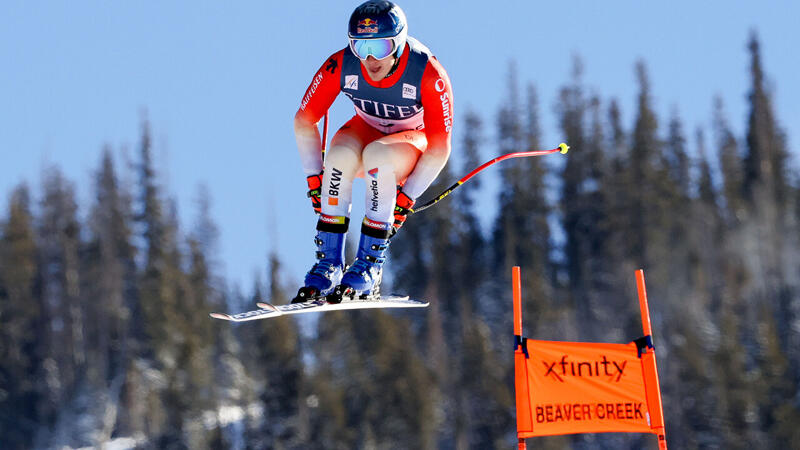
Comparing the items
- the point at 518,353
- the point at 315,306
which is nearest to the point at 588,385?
the point at 518,353

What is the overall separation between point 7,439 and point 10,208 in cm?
1503

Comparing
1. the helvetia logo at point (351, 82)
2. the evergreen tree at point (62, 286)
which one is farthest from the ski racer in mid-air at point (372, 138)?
the evergreen tree at point (62, 286)

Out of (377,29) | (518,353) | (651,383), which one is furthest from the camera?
(651,383)

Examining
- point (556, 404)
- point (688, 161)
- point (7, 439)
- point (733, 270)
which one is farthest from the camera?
point (688, 161)

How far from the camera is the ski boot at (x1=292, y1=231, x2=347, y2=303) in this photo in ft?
39.8

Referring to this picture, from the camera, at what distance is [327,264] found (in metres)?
12.3

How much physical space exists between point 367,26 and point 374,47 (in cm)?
18

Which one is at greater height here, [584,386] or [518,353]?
[518,353]

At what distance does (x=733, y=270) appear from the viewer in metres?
91.2

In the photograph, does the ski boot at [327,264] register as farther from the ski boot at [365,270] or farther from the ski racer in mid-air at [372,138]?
the ski boot at [365,270]

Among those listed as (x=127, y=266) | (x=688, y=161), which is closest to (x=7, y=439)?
(x=127, y=266)

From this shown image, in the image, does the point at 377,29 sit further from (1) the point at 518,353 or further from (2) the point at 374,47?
(1) the point at 518,353

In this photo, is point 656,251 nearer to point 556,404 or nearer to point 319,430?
point 319,430

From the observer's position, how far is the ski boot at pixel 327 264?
39.8ft
